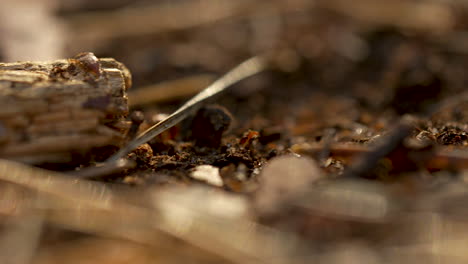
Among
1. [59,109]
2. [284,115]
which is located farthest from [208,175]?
[284,115]

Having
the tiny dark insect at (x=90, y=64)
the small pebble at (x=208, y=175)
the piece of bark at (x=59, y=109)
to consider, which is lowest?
the small pebble at (x=208, y=175)

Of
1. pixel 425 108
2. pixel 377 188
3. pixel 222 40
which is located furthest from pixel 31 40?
pixel 377 188

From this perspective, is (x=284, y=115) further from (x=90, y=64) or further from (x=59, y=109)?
(x=59, y=109)

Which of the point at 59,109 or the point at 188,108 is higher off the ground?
the point at 188,108

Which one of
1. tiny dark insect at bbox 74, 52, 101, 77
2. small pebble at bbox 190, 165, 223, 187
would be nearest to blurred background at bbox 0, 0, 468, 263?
small pebble at bbox 190, 165, 223, 187

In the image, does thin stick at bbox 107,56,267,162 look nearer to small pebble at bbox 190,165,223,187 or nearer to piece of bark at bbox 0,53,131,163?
piece of bark at bbox 0,53,131,163

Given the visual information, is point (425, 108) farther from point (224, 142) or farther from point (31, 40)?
point (31, 40)

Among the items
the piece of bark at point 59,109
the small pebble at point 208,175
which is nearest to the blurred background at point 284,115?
the small pebble at point 208,175

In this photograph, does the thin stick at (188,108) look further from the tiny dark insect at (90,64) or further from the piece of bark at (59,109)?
the tiny dark insect at (90,64)
